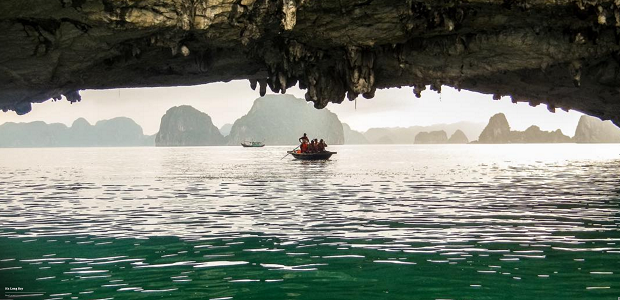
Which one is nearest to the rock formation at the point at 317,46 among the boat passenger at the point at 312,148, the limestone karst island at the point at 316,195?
the limestone karst island at the point at 316,195

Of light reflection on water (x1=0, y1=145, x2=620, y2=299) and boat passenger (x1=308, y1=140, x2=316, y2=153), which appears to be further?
boat passenger (x1=308, y1=140, x2=316, y2=153)

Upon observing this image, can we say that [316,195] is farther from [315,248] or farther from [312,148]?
[312,148]

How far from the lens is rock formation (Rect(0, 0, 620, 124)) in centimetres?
2253

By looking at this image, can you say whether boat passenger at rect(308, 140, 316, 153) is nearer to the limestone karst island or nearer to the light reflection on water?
the limestone karst island

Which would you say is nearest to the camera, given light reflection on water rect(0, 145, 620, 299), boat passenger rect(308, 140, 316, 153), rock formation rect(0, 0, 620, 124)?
light reflection on water rect(0, 145, 620, 299)

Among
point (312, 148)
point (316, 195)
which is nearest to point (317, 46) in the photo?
point (316, 195)

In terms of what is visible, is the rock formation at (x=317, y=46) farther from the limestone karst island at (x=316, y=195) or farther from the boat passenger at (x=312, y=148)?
the boat passenger at (x=312, y=148)

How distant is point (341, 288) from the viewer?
11.1 metres

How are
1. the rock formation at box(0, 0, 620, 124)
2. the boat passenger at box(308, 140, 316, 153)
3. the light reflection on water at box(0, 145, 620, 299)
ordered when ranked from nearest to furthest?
the light reflection on water at box(0, 145, 620, 299), the rock formation at box(0, 0, 620, 124), the boat passenger at box(308, 140, 316, 153)

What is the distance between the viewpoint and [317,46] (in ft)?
92.2

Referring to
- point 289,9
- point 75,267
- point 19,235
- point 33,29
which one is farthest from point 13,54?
point 75,267

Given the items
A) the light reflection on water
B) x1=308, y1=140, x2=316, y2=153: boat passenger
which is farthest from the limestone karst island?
x1=308, y1=140, x2=316, y2=153: boat passenger

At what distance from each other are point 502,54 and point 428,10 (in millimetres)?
6083

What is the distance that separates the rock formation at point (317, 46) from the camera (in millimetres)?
22531
